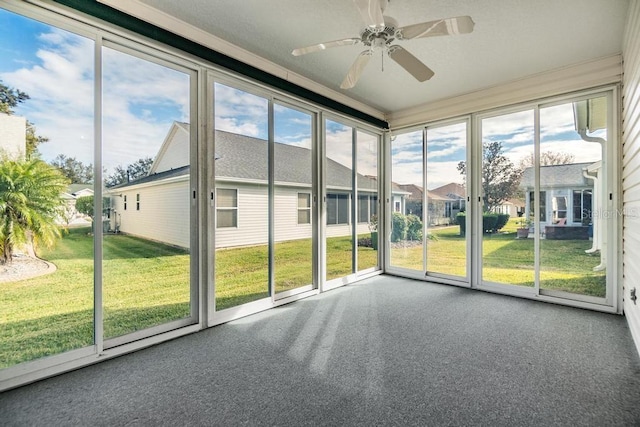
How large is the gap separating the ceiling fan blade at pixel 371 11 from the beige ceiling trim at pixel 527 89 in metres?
2.76

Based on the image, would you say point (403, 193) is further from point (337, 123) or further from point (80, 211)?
point (80, 211)

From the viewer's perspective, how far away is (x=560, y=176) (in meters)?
3.65

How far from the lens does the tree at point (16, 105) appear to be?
6.37 feet

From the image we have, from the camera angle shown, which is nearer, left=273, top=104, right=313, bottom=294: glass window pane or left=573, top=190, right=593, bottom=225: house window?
left=573, top=190, right=593, bottom=225: house window

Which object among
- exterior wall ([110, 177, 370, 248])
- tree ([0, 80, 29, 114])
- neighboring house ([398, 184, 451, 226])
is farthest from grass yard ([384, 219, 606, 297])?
tree ([0, 80, 29, 114])

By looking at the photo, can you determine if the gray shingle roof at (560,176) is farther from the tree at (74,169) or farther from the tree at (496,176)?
the tree at (74,169)

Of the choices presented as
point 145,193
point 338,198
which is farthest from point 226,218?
point 338,198

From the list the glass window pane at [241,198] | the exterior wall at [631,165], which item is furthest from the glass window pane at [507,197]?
the glass window pane at [241,198]

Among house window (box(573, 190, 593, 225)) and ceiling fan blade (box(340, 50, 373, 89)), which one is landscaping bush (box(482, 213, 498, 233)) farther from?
ceiling fan blade (box(340, 50, 373, 89))

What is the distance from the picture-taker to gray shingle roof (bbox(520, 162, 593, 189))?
352 cm

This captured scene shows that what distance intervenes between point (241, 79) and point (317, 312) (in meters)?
2.63

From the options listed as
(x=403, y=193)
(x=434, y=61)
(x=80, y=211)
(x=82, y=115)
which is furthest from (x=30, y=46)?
(x=403, y=193)

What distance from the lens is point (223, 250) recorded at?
10.3 ft

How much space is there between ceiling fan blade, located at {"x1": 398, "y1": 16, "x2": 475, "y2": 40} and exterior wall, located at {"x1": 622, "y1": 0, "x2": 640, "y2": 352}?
4.57 feet
